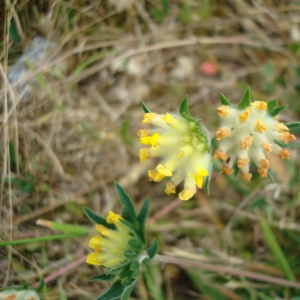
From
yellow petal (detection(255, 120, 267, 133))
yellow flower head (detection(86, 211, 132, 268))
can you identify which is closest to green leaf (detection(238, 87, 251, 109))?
yellow petal (detection(255, 120, 267, 133))

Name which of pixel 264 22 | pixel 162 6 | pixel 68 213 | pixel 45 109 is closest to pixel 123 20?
pixel 162 6

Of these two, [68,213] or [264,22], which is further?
[264,22]

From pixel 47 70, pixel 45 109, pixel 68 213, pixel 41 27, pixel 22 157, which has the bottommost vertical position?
pixel 68 213

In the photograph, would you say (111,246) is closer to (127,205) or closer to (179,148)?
(127,205)

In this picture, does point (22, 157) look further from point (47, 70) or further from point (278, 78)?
point (278, 78)

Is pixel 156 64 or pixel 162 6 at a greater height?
pixel 162 6

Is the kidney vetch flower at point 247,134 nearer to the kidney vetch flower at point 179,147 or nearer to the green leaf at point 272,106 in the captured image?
the green leaf at point 272,106

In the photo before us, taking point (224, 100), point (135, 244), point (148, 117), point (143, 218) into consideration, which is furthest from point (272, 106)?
point (135, 244)
